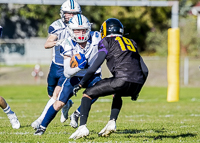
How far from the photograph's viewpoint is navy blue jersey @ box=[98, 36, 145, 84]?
4441mm

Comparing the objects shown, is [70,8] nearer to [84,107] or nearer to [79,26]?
[79,26]

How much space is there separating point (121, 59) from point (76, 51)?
0.64m

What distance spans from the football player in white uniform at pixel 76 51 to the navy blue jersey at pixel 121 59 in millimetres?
308

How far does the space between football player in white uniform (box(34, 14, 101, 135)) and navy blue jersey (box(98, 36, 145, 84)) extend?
308 mm

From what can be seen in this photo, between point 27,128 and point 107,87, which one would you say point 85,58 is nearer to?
point 107,87

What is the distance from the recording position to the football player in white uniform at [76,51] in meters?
4.68

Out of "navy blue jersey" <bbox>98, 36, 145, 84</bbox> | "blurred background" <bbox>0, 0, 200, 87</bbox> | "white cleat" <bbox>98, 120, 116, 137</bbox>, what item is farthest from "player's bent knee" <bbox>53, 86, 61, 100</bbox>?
"blurred background" <bbox>0, 0, 200, 87</bbox>

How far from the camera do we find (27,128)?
574 centimetres

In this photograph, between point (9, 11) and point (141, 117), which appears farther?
point (9, 11)

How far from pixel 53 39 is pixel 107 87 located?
1.59 metres

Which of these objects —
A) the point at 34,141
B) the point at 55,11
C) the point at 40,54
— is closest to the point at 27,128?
the point at 34,141

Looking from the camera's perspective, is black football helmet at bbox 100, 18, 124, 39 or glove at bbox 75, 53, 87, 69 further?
black football helmet at bbox 100, 18, 124, 39

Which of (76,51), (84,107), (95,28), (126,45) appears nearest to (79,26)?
(76,51)

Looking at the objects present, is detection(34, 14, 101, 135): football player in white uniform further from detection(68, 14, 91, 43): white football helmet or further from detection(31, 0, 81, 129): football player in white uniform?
detection(31, 0, 81, 129): football player in white uniform
